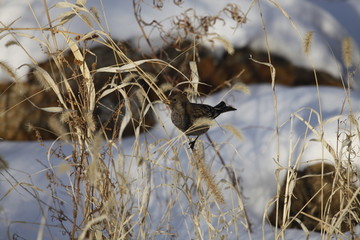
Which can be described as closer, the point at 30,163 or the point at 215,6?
the point at 30,163

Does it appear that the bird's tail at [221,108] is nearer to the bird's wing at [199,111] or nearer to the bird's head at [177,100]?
the bird's wing at [199,111]

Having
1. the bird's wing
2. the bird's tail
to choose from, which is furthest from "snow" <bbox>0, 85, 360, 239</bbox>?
the bird's wing

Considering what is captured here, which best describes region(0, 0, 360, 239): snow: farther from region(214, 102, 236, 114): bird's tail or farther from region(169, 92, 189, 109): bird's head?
region(169, 92, 189, 109): bird's head

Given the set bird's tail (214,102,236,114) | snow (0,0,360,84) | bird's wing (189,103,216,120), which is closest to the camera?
bird's wing (189,103,216,120)

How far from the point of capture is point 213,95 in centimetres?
426

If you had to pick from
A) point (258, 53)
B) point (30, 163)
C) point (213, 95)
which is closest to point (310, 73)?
point (258, 53)

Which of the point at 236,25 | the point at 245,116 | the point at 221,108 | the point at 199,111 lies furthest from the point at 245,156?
the point at 236,25

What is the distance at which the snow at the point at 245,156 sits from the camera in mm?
3162

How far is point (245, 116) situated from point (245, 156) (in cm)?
49

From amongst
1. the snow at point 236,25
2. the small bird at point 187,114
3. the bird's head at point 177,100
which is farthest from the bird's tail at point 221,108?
the snow at point 236,25

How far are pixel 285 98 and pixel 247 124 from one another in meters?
0.38

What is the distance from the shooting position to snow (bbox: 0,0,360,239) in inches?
A: 126

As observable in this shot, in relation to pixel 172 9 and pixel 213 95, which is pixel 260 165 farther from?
pixel 172 9

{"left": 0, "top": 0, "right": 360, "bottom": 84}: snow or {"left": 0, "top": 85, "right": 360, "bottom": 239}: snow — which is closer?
{"left": 0, "top": 85, "right": 360, "bottom": 239}: snow
